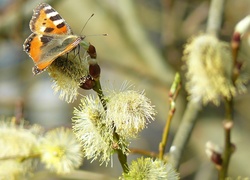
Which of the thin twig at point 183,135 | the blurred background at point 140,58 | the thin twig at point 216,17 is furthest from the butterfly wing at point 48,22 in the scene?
the blurred background at point 140,58

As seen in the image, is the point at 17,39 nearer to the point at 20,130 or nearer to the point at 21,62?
the point at 21,62

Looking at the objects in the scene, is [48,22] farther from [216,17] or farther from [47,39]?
[216,17]

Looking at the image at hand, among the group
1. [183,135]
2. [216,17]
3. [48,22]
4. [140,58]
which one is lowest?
[183,135]

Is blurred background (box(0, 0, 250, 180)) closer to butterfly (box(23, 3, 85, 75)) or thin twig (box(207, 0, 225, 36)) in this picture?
thin twig (box(207, 0, 225, 36))

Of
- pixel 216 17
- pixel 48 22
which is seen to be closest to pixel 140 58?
pixel 216 17

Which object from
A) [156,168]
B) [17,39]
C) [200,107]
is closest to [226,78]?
[200,107]

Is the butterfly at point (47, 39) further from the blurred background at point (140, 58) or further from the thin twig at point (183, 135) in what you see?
the blurred background at point (140, 58)
